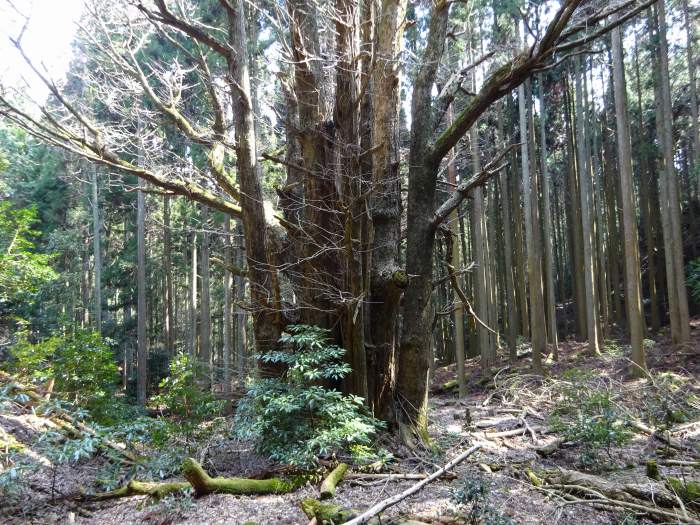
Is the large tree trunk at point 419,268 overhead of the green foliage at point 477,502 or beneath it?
overhead

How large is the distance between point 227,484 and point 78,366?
6.88 m

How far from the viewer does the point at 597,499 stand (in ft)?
13.0

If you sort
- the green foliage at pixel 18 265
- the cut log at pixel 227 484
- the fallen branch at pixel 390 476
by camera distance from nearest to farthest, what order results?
1. the cut log at pixel 227 484
2. the fallen branch at pixel 390 476
3. the green foliage at pixel 18 265

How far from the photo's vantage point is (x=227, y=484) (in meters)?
4.70

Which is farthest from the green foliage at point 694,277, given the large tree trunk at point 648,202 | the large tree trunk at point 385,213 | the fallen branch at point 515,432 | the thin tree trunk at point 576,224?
the large tree trunk at point 385,213

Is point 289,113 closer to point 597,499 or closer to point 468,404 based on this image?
point 597,499

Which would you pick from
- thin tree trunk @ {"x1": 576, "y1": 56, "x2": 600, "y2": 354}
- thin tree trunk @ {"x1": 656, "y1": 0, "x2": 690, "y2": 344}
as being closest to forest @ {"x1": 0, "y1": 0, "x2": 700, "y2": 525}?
thin tree trunk @ {"x1": 656, "y1": 0, "x2": 690, "y2": 344}

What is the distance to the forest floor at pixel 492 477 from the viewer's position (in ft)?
12.7

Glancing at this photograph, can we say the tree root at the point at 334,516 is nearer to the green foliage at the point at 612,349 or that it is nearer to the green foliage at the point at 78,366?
the green foliage at the point at 78,366

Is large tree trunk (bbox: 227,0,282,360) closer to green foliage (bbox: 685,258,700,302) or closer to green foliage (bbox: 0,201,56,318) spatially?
green foliage (bbox: 0,201,56,318)

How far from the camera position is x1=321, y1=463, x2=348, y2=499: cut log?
4367 mm

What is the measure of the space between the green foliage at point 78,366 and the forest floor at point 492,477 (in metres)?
2.70

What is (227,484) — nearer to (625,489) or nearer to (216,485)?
(216,485)

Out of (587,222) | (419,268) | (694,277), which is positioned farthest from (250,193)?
(694,277)
